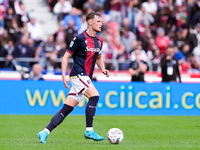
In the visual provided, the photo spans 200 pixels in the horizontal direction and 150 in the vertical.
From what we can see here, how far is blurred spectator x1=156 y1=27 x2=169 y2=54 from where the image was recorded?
63.7 feet

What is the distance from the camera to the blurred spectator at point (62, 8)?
19.7 meters

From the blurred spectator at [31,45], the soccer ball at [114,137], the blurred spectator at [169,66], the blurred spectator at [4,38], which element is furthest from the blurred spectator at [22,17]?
the soccer ball at [114,137]

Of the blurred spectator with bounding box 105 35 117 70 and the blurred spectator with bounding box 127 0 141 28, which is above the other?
the blurred spectator with bounding box 127 0 141 28

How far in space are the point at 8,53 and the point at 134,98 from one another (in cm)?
553

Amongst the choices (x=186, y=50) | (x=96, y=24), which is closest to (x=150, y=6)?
(x=186, y=50)

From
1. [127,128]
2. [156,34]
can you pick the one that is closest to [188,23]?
[156,34]

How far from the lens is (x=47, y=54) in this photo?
1738 centimetres

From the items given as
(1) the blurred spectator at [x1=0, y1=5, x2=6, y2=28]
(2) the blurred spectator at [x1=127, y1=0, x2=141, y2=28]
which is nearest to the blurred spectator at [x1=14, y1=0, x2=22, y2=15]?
(1) the blurred spectator at [x1=0, y1=5, x2=6, y2=28]

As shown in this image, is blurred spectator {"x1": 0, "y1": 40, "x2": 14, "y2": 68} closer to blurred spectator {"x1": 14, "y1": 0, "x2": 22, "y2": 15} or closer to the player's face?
blurred spectator {"x1": 14, "y1": 0, "x2": 22, "y2": 15}

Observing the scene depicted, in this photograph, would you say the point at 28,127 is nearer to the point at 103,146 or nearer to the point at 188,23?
the point at 103,146

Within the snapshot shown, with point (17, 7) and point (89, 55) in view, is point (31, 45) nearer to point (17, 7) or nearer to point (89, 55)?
point (17, 7)

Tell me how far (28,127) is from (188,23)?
1285cm

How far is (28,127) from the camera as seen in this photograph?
→ 10117 mm

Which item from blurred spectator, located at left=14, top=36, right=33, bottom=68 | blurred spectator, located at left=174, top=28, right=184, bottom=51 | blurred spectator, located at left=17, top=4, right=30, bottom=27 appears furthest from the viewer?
blurred spectator, located at left=174, top=28, right=184, bottom=51
